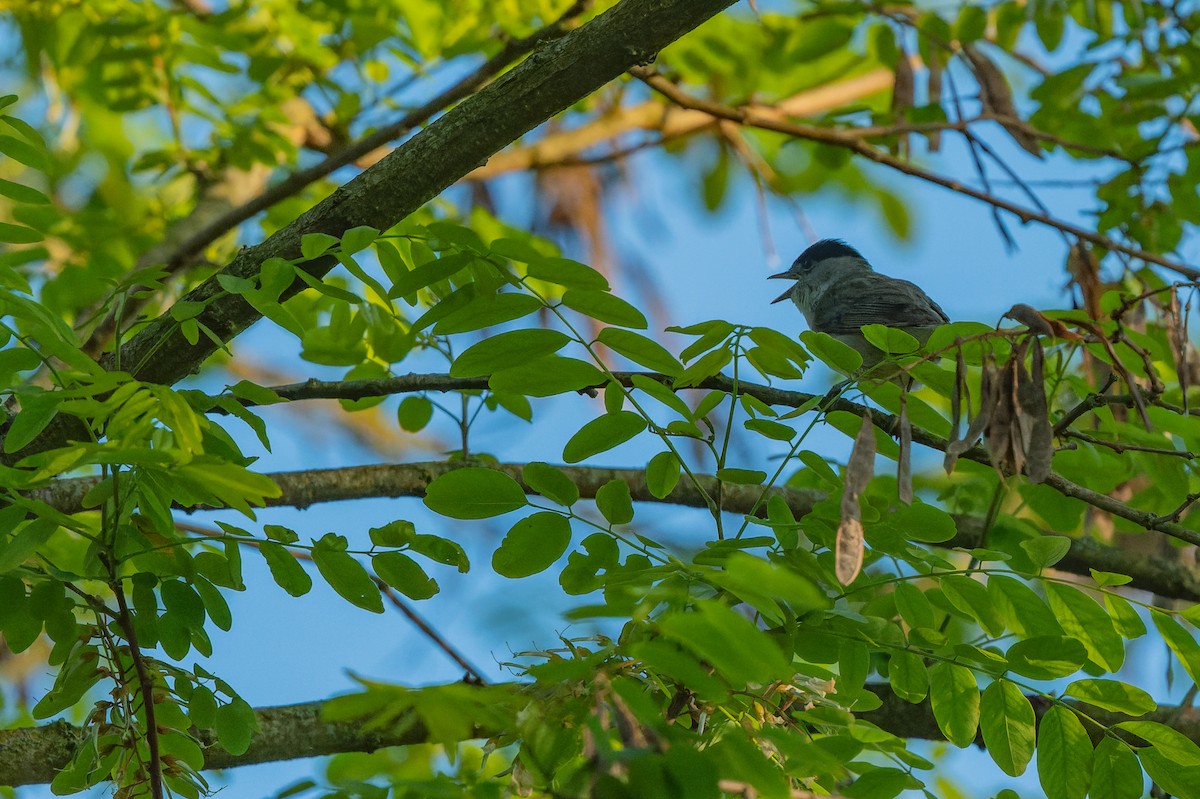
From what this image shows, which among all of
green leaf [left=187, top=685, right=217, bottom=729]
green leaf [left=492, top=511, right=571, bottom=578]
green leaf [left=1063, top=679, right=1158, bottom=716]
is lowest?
green leaf [left=1063, top=679, right=1158, bottom=716]

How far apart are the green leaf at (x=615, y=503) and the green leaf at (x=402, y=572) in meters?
0.42

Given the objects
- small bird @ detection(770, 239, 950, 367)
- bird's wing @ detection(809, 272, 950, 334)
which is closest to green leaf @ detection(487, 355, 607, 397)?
small bird @ detection(770, 239, 950, 367)

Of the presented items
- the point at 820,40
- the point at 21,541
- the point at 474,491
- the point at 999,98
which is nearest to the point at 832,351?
the point at 474,491

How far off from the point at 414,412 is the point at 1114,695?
7.43 feet

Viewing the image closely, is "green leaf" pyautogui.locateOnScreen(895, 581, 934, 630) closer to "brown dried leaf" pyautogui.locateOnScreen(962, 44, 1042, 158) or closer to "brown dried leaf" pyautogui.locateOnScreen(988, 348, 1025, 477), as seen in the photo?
"brown dried leaf" pyautogui.locateOnScreen(988, 348, 1025, 477)

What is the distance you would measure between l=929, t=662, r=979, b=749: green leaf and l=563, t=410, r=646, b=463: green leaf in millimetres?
862

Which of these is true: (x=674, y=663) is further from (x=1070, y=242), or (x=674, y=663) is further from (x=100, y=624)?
(x=1070, y=242)

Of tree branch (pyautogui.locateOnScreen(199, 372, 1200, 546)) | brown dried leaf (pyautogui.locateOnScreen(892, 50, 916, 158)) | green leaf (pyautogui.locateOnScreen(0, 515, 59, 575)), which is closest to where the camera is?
green leaf (pyautogui.locateOnScreen(0, 515, 59, 575))

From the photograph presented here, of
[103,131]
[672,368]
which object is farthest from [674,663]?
[103,131]

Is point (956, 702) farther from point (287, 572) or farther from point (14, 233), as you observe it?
point (14, 233)

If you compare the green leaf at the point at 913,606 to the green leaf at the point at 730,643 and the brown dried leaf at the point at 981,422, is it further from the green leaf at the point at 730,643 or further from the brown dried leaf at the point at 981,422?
the green leaf at the point at 730,643

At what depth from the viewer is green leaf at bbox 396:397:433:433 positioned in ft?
12.3

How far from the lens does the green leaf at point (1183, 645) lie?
97.3 inches

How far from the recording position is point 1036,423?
200cm
